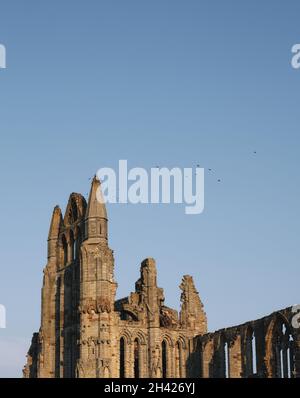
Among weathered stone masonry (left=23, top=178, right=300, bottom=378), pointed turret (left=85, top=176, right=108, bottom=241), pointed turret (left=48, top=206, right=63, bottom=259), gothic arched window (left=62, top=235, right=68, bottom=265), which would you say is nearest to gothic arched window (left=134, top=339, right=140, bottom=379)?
weathered stone masonry (left=23, top=178, right=300, bottom=378)

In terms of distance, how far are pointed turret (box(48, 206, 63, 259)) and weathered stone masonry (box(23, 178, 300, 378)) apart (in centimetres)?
8

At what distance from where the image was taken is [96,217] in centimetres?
6981

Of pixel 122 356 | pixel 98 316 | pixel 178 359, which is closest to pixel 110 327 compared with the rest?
pixel 98 316

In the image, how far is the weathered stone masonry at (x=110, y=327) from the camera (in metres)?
64.7

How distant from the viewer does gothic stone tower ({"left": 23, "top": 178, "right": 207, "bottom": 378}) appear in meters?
66.8

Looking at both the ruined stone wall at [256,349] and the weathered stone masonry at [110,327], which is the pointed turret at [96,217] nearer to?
the weathered stone masonry at [110,327]

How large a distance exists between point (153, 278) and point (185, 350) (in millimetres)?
6034

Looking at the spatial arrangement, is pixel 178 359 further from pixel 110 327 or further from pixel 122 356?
pixel 110 327

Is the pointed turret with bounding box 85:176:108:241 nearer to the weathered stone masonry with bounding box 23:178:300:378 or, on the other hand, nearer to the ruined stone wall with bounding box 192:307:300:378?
the weathered stone masonry with bounding box 23:178:300:378

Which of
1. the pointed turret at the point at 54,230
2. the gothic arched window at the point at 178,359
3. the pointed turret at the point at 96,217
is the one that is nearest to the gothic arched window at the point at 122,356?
the gothic arched window at the point at 178,359

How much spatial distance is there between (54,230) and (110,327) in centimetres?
1287
